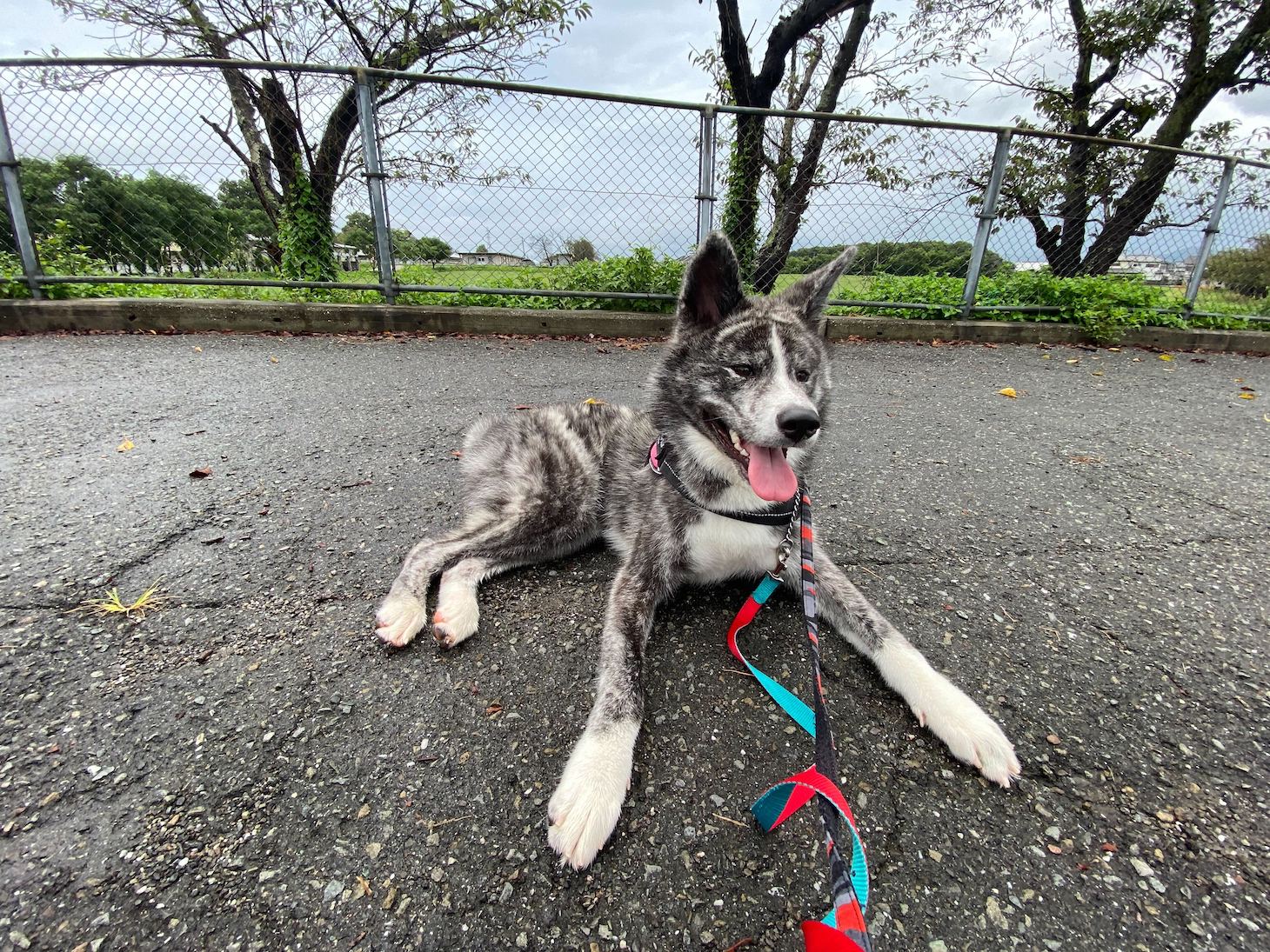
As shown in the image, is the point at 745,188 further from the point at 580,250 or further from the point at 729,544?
the point at 729,544

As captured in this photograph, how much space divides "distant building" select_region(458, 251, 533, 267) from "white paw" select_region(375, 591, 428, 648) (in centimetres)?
634

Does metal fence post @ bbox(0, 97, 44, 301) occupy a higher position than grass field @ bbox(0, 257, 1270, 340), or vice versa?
metal fence post @ bbox(0, 97, 44, 301)

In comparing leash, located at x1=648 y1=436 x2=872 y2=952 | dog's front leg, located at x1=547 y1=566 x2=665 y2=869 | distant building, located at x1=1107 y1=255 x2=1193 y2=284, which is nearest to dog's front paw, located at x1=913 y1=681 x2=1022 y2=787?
leash, located at x1=648 y1=436 x2=872 y2=952

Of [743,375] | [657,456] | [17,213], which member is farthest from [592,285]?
[17,213]

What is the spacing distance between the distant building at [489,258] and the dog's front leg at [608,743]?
650 centimetres

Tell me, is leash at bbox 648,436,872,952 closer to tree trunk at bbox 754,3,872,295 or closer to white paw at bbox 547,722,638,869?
white paw at bbox 547,722,638,869

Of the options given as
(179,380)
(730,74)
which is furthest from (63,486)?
(730,74)

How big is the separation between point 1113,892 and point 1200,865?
0.28 meters

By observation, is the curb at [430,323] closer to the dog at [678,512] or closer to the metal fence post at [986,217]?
the metal fence post at [986,217]

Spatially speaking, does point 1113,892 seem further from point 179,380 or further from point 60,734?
point 179,380

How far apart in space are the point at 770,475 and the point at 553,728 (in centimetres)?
122

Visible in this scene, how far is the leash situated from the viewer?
3.74 feet

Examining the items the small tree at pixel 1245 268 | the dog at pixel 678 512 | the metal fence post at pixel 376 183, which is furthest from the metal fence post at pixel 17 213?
the small tree at pixel 1245 268

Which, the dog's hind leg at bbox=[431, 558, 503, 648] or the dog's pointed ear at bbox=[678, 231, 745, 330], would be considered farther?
the dog's pointed ear at bbox=[678, 231, 745, 330]
